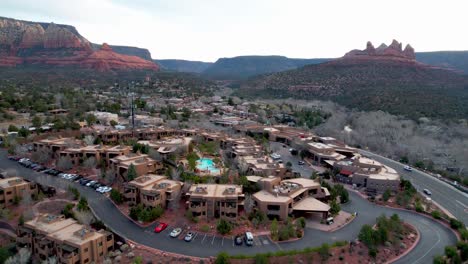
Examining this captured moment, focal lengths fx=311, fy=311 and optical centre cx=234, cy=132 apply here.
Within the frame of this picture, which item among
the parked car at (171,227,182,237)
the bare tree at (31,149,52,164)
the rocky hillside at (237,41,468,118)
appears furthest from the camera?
the rocky hillside at (237,41,468,118)

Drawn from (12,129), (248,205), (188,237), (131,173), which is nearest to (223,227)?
(188,237)

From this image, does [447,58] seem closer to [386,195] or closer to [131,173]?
[386,195]

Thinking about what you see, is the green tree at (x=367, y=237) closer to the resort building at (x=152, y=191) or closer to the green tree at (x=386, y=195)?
the green tree at (x=386, y=195)

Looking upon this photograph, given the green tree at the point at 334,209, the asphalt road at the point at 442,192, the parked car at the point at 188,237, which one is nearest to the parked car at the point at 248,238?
the parked car at the point at 188,237

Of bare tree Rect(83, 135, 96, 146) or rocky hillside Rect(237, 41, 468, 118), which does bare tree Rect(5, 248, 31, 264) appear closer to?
bare tree Rect(83, 135, 96, 146)

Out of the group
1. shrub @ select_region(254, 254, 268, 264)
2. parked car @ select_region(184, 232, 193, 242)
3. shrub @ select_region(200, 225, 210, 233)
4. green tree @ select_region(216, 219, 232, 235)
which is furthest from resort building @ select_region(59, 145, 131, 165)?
shrub @ select_region(254, 254, 268, 264)

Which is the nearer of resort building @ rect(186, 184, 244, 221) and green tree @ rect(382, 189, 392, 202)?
resort building @ rect(186, 184, 244, 221)

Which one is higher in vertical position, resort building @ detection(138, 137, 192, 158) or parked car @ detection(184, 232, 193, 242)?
resort building @ detection(138, 137, 192, 158)
